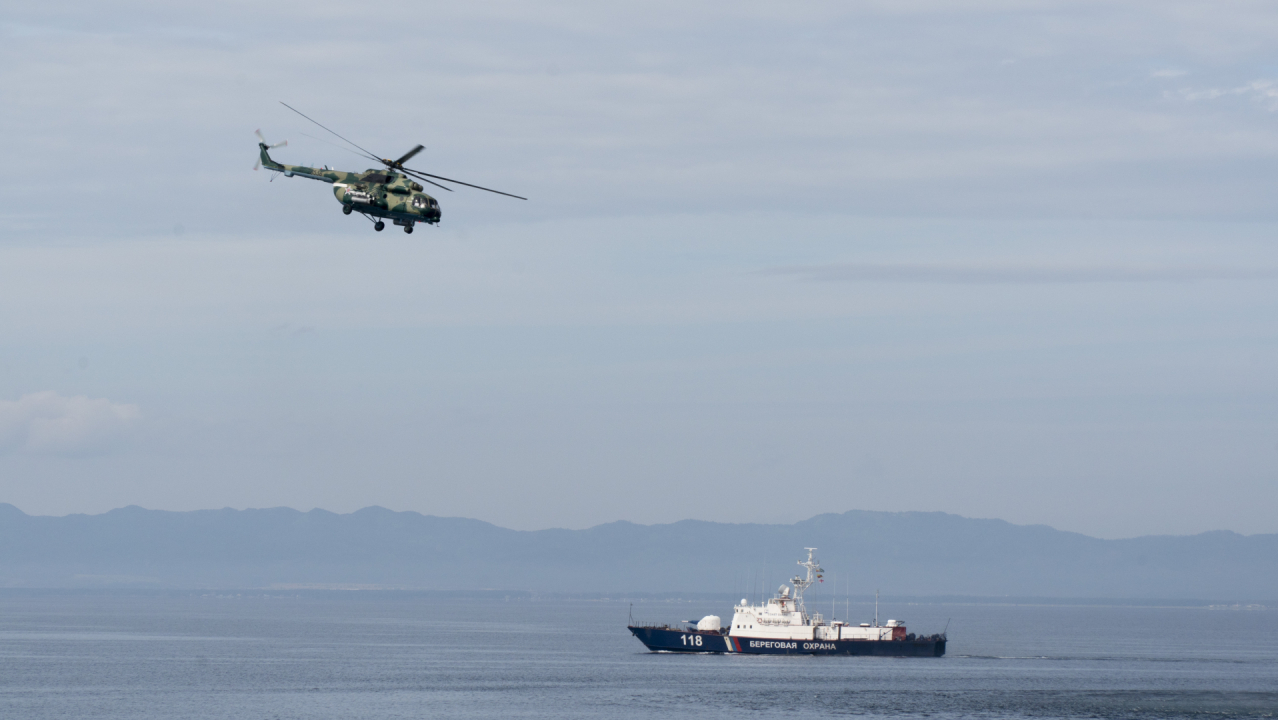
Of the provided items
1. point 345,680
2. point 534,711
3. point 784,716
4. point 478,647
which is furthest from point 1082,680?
point 478,647

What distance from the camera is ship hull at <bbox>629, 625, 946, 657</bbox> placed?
454ft

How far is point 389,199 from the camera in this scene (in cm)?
6912

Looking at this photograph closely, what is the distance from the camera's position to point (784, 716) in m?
96.3

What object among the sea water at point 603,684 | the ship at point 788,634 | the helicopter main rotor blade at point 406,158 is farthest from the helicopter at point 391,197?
the ship at point 788,634

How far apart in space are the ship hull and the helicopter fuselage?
3174 inches

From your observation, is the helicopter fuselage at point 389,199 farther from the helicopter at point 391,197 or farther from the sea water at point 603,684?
the sea water at point 603,684

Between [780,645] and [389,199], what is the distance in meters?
82.4

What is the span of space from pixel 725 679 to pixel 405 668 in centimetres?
3684

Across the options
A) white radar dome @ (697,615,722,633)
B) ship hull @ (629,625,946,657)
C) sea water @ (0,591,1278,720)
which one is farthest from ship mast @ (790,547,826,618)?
white radar dome @ (697,615,722,633)

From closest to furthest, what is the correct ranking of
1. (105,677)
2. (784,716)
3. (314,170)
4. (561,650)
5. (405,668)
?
(314,170) → (784,716) → (105,677) → (405,668) → (561,650)

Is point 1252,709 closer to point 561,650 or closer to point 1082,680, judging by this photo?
point 1082,680

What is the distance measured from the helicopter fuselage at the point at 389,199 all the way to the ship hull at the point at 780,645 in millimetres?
80621

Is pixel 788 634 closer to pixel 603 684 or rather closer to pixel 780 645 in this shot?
pixel 780 645

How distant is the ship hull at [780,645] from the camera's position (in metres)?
138
